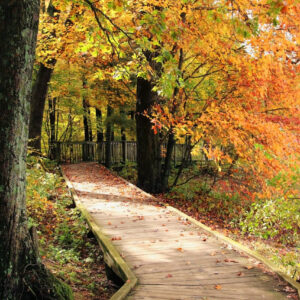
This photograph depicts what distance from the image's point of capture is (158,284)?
14.1 feet

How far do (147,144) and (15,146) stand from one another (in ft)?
30.2

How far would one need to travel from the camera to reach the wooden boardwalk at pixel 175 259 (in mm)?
4105

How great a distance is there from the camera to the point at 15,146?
3.37 m

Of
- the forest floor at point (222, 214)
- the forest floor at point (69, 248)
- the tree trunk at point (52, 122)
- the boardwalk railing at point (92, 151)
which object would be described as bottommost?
the forest floor at point (222, 214)

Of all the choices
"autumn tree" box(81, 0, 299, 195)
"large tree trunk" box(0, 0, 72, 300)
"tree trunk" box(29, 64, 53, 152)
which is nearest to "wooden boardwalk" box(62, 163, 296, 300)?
"large tree trunk" box(0, 0, 72, 300)

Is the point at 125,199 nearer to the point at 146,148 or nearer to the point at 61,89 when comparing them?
the point at 146,148

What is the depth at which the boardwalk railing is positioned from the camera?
21.1m

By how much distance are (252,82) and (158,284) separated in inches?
301

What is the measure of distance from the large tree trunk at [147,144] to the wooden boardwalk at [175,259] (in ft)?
12.4

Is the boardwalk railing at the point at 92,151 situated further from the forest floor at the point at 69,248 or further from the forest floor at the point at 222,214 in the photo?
the forest floor at the point at 69,248

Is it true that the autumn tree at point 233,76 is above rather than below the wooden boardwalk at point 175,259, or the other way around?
above

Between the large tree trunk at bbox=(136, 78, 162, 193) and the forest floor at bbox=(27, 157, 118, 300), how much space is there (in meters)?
3.67

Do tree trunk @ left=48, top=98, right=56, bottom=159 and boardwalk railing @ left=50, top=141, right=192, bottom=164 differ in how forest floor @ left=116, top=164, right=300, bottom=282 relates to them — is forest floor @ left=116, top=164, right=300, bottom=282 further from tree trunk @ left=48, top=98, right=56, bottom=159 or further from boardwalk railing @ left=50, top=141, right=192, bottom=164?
tree trunk @ left=48, top=98, right=56, bottom=159

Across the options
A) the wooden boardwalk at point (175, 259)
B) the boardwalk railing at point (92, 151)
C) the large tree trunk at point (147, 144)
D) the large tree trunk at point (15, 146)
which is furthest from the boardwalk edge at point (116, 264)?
the boardwalk railing at point (92, 151)
